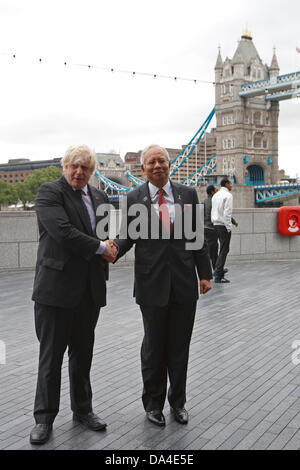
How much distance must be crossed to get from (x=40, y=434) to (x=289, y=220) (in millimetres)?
9502

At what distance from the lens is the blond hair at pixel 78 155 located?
10.0ft

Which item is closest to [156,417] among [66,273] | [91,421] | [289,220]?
[91,421]

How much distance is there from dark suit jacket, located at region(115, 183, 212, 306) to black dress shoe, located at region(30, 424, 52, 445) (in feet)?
2.95

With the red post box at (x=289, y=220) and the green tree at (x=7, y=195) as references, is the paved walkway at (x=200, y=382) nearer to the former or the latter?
the red post box at (x=289, y=220)

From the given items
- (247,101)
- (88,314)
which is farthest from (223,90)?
(88,314)

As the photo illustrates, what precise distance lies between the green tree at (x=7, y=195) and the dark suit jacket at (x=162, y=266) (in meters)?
92.2

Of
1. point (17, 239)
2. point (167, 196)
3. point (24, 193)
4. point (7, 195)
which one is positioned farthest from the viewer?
point (24, 193)

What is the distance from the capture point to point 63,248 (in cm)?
307

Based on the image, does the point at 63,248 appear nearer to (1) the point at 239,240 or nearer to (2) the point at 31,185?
(1) the point at 239,240

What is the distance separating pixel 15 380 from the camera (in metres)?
4.07

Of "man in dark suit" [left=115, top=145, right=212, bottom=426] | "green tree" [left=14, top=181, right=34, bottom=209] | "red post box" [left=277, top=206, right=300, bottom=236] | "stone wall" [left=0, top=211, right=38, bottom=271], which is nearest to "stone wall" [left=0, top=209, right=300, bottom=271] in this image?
"stone wall" [left=0, top=211, right=38, bottom=271]

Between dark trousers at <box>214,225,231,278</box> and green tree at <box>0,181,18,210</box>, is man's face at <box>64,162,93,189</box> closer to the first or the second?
dark trousers at <box>214,225,231,278</box>
